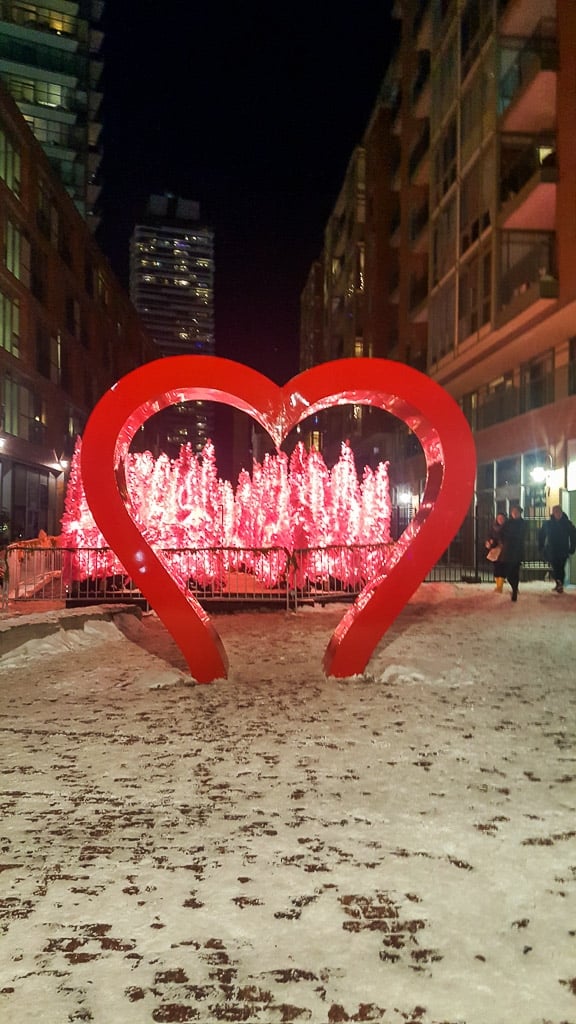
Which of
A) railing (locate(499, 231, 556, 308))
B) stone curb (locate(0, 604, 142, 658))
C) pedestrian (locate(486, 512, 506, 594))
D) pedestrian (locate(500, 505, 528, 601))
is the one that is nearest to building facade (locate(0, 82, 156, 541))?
stone curb (locate(0, 604, 142, 658))

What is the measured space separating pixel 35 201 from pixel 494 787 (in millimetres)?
34199

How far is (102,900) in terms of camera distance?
10.6ft

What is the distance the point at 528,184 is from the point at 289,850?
776 inches

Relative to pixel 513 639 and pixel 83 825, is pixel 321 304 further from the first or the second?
pixel 83 825

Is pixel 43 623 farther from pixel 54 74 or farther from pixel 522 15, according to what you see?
pixel 54 74

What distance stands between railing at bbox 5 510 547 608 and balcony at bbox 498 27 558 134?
1347 centimetres

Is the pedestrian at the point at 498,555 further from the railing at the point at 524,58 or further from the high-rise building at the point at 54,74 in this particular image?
the high-rise building at the point at 54,74

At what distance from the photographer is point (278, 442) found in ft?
25.6

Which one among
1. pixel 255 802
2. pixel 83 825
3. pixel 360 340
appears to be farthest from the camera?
pixel 360 340

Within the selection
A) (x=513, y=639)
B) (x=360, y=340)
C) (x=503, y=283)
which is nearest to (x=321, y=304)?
(x=360, y=340)

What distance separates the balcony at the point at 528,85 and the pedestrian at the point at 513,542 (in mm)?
12546

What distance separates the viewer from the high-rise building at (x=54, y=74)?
53.1m

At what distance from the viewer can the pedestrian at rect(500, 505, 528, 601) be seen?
13492 millimetres

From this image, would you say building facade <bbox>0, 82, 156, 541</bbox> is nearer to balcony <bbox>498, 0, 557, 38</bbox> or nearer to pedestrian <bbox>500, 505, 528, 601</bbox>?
pedestrian <bbox>500, 505, 528, 601</bbox>
